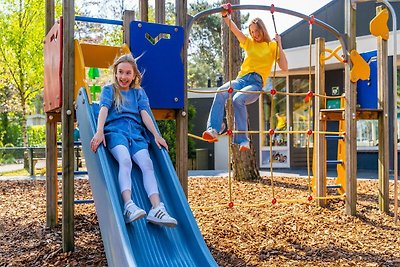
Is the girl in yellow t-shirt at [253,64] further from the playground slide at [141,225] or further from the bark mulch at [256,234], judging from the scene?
the playground slide at [141,225]

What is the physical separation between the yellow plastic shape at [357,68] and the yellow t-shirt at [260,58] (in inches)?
50.9

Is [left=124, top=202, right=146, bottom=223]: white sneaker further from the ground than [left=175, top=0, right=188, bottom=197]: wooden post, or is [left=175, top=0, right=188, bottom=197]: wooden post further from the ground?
[left=175, top=0, right=188, bottom=197]: wooden post

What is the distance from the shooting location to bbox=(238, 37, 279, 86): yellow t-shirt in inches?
219

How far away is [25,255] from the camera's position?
4.39m

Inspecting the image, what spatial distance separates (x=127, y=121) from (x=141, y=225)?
962 mm

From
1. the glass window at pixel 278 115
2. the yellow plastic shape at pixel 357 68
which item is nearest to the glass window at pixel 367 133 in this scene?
the glass window at pixel 278 115

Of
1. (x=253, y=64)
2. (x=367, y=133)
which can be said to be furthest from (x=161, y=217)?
(x=367, y=133)

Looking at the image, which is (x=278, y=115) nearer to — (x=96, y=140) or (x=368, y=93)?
(x=368, y=93)

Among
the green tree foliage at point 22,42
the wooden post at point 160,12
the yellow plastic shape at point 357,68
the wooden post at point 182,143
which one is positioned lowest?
the wooden post at point 182,143

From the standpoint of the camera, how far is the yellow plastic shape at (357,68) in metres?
6.18

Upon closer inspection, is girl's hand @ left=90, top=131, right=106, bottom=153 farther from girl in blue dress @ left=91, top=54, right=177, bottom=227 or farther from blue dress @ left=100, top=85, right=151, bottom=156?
blue dress @ left=100, top=85, right=151, bottom=156

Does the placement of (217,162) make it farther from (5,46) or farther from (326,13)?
(5,46)

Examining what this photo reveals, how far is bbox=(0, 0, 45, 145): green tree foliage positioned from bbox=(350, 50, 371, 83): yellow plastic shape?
11215 mm

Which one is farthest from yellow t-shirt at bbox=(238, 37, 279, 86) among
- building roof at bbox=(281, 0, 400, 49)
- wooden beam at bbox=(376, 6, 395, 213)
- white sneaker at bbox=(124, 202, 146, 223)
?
building roof at bbox=(281, 0, 400, 49)
